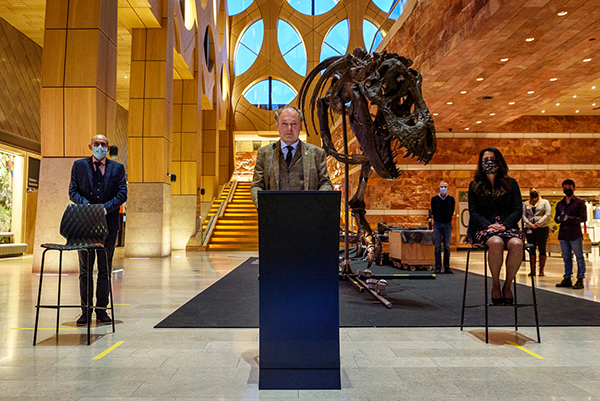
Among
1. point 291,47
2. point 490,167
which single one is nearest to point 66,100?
point 490,167

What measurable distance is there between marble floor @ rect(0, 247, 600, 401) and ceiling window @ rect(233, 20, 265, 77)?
2884 centimetres

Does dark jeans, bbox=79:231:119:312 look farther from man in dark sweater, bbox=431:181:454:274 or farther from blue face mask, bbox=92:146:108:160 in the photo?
man in dark sweater, bbox=431:181:454:274

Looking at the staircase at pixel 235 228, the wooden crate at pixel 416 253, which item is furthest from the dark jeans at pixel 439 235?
the staircase at pixel 235 228

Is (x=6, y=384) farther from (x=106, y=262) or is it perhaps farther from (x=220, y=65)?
(x=220, y=65)

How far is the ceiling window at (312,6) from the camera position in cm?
3166

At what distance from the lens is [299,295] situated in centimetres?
266

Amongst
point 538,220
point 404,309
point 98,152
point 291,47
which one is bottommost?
point 404,309

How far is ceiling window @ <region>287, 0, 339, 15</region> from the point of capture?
31.7 metres

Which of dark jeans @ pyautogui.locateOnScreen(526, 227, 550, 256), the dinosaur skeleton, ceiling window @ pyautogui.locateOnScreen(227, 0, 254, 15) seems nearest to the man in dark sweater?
dark jeans @ pyautogui.locateOnScreen(526, 227, 550, 256)

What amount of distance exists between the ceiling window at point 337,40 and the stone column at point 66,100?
23660mm

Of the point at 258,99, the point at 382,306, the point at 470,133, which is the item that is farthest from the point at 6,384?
the point at 258,99

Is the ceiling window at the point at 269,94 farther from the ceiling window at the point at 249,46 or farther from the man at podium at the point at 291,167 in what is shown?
the man at podium at the point at 291,167

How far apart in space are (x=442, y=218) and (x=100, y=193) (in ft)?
22.3

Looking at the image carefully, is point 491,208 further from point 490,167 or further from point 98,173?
point 98,173
